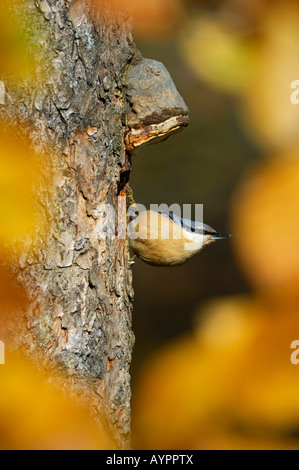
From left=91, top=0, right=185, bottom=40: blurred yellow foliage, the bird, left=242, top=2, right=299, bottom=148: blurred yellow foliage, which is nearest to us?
left=91, top=0, right=185, bottom=40: blurred yellow foliage

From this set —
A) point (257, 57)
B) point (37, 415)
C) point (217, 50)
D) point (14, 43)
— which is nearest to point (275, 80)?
point (257, 57)

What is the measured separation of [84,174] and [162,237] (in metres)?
0.52

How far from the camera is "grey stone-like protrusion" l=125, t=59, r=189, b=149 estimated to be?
107 centimetres

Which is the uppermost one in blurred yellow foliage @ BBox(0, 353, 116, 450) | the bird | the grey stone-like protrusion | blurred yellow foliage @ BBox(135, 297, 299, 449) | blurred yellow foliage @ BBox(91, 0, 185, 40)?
blurred yellow foliage @ BBox(91, 0, 185, 40)

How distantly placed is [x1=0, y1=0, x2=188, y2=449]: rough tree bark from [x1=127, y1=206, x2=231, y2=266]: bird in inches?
10.6

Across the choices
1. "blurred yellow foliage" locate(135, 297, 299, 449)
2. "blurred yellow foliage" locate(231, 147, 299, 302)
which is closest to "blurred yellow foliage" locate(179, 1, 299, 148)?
"blurred yellow foliage" locate(231, 147, 299, 302)

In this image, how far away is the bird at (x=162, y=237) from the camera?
135cm

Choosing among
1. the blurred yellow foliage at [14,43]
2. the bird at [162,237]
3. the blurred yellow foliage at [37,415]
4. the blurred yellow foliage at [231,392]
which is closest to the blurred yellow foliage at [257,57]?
the bird at [162,237]

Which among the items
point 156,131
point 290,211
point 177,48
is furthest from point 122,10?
point 290,211

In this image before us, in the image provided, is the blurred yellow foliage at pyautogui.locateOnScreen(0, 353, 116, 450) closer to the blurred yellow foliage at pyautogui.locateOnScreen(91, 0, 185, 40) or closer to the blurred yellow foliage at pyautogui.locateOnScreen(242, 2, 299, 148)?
the blurred yellow foliage at pyautogui.locateOnScreen(91, 0, 185, 40)

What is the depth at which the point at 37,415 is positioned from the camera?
71 centimetres

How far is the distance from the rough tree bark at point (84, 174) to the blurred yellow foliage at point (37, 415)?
0.12 ft

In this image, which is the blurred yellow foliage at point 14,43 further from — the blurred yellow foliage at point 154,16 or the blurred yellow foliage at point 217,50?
the blurred yellow foliage at point 217,50

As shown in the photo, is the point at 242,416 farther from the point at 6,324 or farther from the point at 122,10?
the point at 122,10
